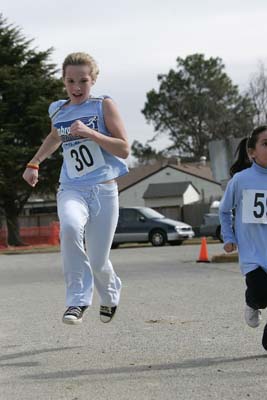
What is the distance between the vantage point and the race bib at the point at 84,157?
595 cm

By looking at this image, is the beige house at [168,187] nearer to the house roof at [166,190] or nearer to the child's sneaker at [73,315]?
the house roof at [166,190]

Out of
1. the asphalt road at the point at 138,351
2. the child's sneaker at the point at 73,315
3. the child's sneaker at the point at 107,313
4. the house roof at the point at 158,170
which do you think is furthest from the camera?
the house roof at the point at 158,170

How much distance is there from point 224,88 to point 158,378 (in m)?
84.1

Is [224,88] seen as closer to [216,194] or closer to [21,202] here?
[216,194]

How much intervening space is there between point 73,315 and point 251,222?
153 centimetres

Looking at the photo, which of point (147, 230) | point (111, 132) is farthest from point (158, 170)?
point (111, 132)

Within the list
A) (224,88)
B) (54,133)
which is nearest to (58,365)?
(54,133)

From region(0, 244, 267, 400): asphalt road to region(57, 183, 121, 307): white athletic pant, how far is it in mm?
550

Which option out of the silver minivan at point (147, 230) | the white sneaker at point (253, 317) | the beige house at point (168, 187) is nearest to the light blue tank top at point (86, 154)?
the white sneaker at point (253, 317)

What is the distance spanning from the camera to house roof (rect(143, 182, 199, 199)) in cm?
6494

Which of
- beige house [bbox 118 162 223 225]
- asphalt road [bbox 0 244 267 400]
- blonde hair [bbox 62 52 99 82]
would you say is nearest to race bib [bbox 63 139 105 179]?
blonde hair [bbox 62 52 99 82]

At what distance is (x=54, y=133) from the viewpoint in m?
6.36

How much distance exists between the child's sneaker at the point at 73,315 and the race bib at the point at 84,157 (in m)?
1.03

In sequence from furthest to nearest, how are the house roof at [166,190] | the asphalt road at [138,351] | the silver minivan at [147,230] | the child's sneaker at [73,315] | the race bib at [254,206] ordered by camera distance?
Answer: the house roof at [166,190]
the silver minivan at [147,230]
the race bib at [254,206]
the child's sneaker at [73,315]
the asphalt road at [138,351]
